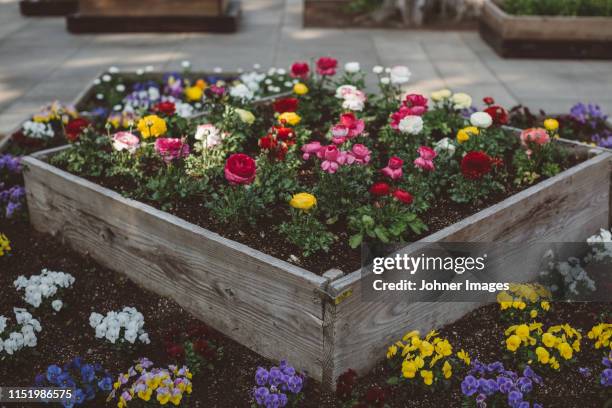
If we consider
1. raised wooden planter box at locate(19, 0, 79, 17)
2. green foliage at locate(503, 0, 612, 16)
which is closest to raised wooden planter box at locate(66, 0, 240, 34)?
→ raised wooden planter box at locate(19, 0, 79, 17)

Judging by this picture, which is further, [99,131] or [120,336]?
[99,131]

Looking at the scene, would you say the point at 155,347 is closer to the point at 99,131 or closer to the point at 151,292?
the point at 151,292

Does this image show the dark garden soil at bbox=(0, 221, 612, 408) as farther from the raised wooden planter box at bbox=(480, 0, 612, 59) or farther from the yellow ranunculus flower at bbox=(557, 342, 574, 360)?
the raised wooden planter box at bbox=(480, 0, 612, 59)

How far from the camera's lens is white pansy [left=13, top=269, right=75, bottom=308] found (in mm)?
3730

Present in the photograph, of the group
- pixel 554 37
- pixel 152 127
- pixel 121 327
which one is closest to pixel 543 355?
pixel 121 327

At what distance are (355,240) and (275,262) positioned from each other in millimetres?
405

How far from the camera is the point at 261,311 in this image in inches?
131

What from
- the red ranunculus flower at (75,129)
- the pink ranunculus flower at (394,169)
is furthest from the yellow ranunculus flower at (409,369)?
the red ranunculus flower at (75,129)

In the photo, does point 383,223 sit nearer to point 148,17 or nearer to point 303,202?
point 303,202

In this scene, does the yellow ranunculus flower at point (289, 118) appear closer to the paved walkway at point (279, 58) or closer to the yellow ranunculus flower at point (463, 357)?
the yellow ranunculus flower at point (463, 357)

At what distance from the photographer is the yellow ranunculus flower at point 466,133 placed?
418 cm

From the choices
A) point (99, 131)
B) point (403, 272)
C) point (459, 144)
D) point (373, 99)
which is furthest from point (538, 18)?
point (403, 272)

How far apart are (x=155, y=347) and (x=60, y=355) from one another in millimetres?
436

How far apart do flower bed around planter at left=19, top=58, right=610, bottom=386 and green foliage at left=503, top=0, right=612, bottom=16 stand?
406 centimetres
